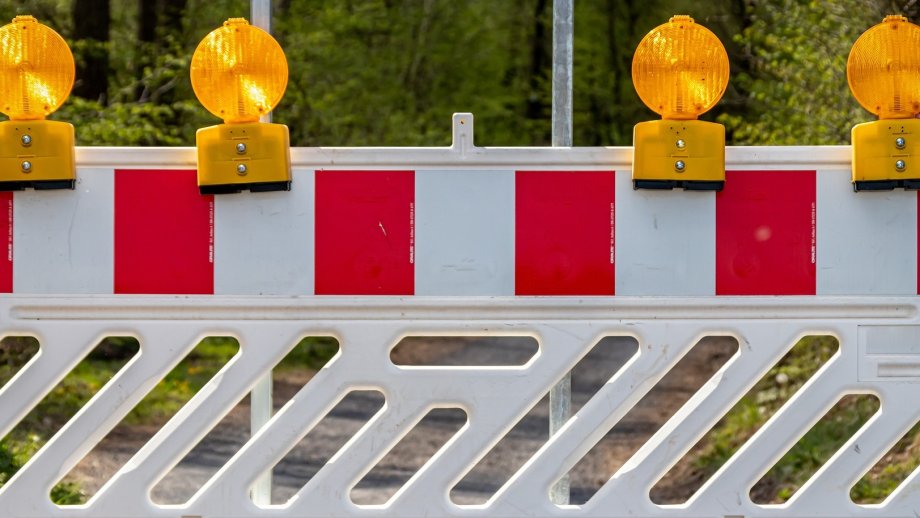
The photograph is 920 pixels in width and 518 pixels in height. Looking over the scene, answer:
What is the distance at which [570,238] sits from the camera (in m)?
3.36

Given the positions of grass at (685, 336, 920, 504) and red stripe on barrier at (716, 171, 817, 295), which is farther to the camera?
grass at (685, 336, 920, 504)

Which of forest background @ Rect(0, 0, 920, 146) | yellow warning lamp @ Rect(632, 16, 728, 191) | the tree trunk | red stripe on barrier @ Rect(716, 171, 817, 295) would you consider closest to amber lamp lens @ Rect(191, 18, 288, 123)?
yellow warning lamp @ Rect(632, 16, 728, 191)

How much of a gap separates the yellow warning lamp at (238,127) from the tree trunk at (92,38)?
23.9 feet

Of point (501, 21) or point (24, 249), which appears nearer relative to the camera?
point (24, 249)

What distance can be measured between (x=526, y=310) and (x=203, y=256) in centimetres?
82

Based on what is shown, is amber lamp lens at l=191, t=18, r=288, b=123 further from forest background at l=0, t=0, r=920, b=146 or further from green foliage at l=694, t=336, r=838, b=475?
green foliage at l=694, t=336, r=838, b=475

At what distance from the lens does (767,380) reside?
30.1ft

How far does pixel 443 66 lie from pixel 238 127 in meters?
12.0

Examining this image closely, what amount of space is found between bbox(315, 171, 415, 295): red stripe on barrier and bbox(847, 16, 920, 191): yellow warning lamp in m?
1.14

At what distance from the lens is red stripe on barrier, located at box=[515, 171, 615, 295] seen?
3.36 m

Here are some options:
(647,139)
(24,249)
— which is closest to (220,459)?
(24,249)

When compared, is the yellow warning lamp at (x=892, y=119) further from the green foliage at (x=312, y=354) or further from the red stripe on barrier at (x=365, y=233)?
the green foliage at (x=312, y=354)

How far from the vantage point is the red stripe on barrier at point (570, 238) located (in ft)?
11.0

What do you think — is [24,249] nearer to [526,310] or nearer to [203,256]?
[203,256]
